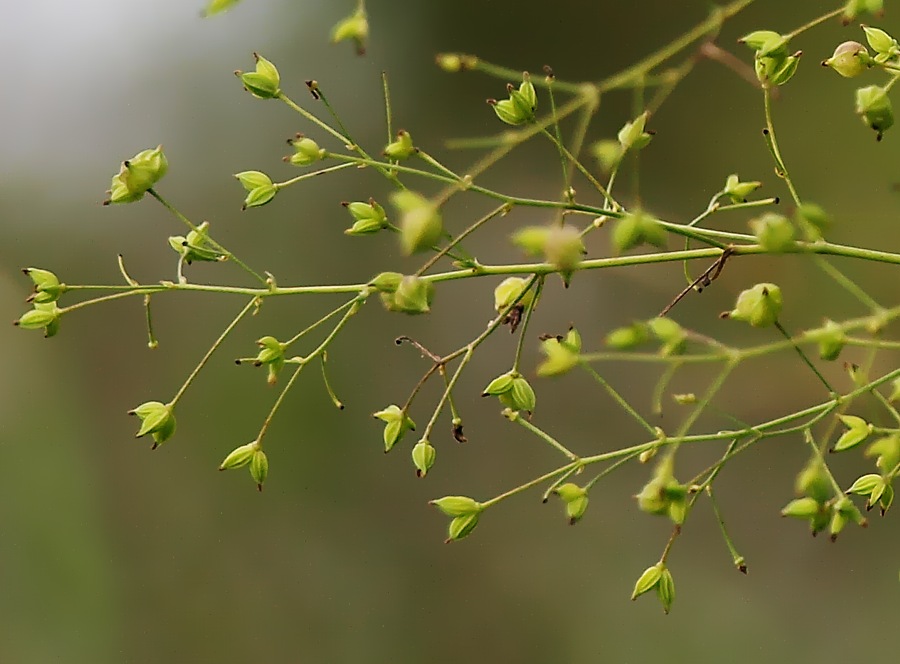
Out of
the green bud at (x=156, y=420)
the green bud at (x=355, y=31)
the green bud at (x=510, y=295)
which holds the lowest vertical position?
the green bud at (x=156, y=420)

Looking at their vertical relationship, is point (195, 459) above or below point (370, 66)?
below

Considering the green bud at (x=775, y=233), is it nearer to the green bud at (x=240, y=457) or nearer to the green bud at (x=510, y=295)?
the green bud at (x=510, y=295)

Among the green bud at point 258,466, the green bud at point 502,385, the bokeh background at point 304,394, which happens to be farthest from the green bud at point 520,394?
the bokeh background at point 304,394

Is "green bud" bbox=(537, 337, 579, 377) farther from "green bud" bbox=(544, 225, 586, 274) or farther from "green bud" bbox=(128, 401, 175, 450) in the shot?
"green bud" bbox=(128, 401, 175, 450)

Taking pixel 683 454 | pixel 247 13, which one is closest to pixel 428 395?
pixel 683 454

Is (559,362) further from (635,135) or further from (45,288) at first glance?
(45,288)

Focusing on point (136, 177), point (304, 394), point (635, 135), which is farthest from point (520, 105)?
point (304, 394)

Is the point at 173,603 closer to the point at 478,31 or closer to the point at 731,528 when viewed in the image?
the point at 731,528
